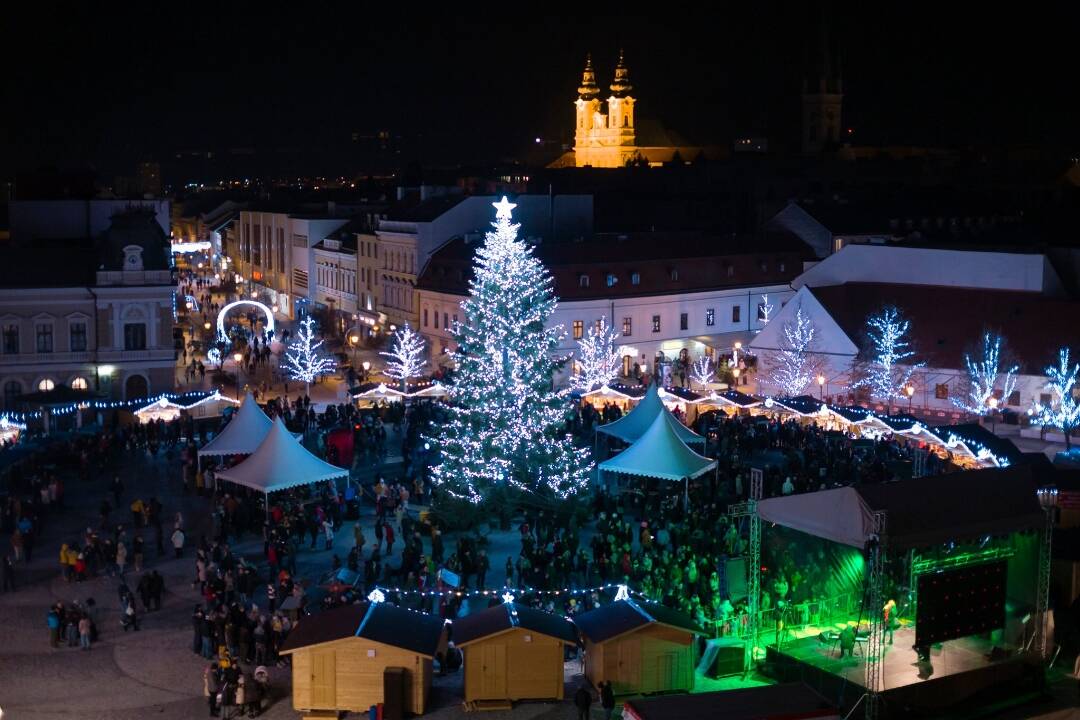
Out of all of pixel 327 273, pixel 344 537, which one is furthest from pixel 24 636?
pixel 327 273

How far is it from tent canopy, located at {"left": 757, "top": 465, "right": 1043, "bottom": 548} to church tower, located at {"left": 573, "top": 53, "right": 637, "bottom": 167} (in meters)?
94.8

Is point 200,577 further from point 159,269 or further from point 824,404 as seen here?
point 159,269

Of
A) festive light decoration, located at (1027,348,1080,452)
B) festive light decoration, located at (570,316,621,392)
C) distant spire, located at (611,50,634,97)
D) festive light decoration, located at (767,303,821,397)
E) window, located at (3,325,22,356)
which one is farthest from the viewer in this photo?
distant spire, located at (611,50,634,97)

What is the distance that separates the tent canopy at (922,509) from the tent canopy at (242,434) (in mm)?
13933

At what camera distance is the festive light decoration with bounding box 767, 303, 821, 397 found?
44375 mm

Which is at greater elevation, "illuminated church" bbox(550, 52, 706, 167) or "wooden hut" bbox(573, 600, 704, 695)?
"illuminated church" bbox(550, 52, 706, 167)

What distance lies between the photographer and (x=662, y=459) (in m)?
29.1

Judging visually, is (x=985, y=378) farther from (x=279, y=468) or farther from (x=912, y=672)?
(x=912, y=672)

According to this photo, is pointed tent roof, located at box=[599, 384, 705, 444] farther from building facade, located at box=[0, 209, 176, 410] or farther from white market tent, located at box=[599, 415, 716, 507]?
building facade, located at box=[0, 209, 176, 410]

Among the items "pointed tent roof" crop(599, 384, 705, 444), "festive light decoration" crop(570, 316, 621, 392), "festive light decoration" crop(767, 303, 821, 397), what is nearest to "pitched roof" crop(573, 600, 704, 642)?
"pointed tent roof" crop(599, 384, 705, 444)

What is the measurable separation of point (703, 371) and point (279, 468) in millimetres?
21156

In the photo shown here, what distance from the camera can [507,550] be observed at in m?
27.1

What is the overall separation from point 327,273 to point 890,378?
34886 mm

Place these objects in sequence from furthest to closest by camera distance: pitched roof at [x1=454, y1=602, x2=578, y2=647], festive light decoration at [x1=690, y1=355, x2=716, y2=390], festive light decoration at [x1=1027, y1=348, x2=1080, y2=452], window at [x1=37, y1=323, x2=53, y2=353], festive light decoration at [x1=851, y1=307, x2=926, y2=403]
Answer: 1. festive light decoration at [x1=690, y1=355, x2=716, y2=390]
2. window at [x1=37, y1=323, x2=53, y2=353]
3. festive light decoration at [x1=851, y1=307, x2=926, y2=403]
4. festive light decoration at [x1=1027, y1=348, x2=1080, y2=452]
5. pitched roof at [x1=454, y1=602, x2=578, y2=647]
